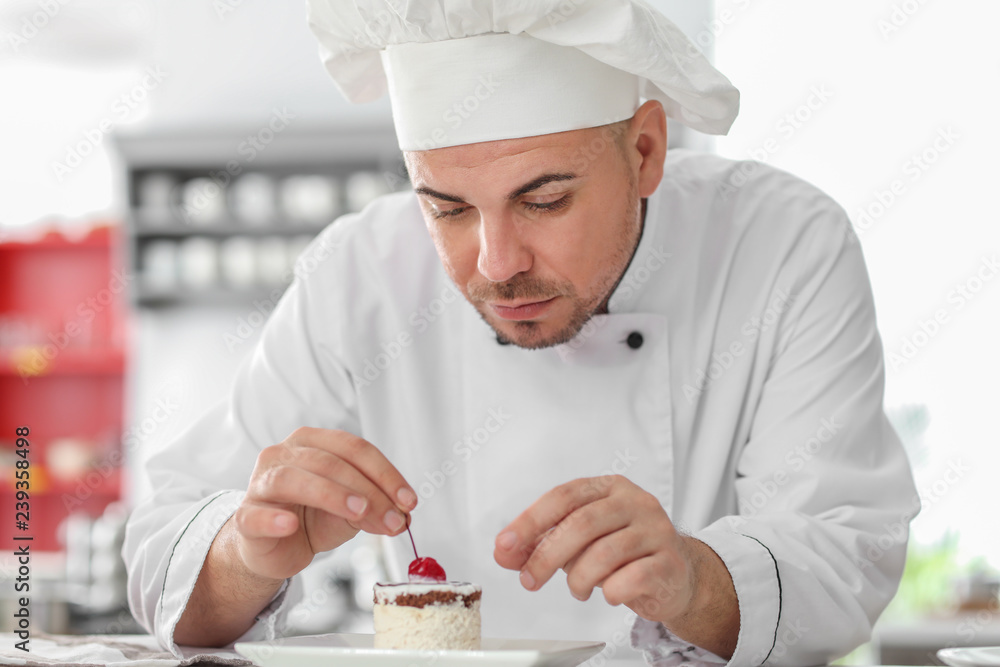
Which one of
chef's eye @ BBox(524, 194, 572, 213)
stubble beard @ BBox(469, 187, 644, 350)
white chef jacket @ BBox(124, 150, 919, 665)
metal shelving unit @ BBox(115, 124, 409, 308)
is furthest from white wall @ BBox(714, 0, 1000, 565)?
chef's eye @ BBox(524, 194, 572, 213)

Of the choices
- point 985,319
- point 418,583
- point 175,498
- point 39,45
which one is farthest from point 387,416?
point 39,45

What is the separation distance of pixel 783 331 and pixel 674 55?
20.9 inches

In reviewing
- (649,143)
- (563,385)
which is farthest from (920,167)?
(563,385)

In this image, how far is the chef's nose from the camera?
4.56 feet

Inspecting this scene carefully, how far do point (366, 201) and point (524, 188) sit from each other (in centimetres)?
382

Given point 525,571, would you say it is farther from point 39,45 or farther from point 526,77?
point 39,45

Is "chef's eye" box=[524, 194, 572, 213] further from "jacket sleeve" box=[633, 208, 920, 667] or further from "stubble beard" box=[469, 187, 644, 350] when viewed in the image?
"jacket sleeve" box=[633, 208, 920, 667]

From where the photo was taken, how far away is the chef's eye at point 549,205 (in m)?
1.42

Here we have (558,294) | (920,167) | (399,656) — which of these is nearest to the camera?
(399,656)

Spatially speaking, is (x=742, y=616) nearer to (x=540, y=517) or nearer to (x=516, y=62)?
(x=540, y=517)

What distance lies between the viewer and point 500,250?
139cm

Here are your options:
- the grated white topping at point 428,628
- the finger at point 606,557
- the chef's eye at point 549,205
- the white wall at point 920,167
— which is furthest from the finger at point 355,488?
the white wall at point 920,167

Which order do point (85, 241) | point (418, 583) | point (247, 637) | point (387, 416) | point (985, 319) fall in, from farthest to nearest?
point (85, 241), point (985, 319), point (387, 416), point (247, 637), point (418, 583)

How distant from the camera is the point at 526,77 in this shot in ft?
4.77
